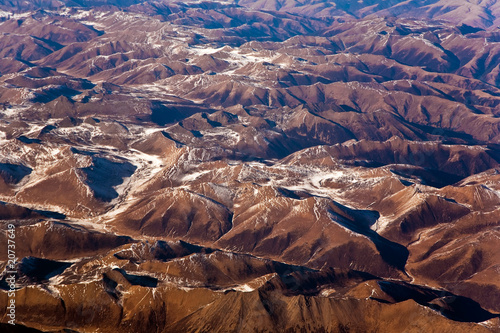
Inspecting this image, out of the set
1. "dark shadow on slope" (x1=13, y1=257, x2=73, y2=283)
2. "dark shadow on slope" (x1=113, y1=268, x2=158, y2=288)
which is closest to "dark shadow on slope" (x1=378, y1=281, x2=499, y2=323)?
"dark shadow on slope" (x1=113, y1=268, x2=158, y2=288)

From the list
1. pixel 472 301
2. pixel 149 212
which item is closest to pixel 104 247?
pixel 149 212

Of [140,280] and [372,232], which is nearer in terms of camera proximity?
[140,280]

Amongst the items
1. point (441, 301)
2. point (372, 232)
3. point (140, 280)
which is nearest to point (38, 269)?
point (140, 280)

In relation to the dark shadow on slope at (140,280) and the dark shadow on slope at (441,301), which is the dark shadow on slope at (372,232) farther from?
the dark shadow on slope at (140,280)

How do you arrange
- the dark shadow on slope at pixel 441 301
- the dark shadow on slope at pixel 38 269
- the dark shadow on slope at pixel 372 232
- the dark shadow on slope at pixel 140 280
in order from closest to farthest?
the dark shadow on slope at pixel 441 301 < the dark shadow on slope at pixel 140 280 < the dark shadow on slope at pixel 38 269 < the dark shadow on slope at pixel 372 232

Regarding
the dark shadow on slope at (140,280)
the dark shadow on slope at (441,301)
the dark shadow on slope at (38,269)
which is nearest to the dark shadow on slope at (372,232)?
the dark shadow on slope at (441,301)

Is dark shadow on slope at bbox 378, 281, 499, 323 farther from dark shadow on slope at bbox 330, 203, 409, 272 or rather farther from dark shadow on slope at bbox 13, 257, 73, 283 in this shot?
dark shadow on slope at bbox 13, 257, 73, 283

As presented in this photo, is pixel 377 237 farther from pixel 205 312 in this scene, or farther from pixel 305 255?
pixel 205 312

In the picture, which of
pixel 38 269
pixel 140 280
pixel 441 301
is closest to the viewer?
pixel 441 301

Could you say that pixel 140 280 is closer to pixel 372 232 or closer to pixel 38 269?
pixel 38 269

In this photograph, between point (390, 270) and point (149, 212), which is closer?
point (390, 270)

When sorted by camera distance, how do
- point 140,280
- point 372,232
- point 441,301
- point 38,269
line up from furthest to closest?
point 372,232, point 38,269, point 140,280, point 441,301
